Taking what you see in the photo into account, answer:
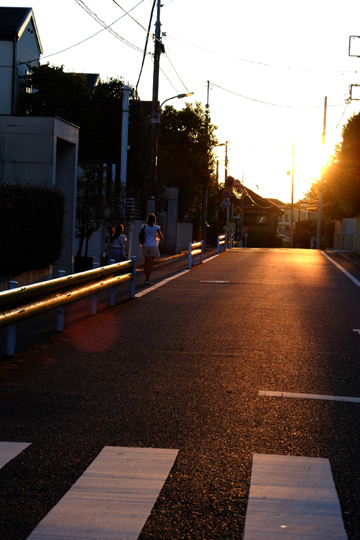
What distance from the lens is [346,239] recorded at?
4925cm

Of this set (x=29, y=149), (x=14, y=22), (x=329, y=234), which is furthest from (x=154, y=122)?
(x=329, y=234)

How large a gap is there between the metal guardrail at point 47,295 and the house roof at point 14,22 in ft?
88.5

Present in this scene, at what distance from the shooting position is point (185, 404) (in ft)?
19.0

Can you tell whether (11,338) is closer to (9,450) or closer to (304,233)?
(9,450)

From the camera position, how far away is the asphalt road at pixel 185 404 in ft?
12.5

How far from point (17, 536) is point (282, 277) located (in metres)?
16.4

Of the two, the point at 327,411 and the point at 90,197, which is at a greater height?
the point at 90,197

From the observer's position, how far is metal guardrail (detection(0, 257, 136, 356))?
7278 mm

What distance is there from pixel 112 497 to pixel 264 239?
263 feet

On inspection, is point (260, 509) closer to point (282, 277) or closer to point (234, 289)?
point (234, 289)

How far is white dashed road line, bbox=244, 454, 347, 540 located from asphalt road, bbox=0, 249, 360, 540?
Result: 70 mm

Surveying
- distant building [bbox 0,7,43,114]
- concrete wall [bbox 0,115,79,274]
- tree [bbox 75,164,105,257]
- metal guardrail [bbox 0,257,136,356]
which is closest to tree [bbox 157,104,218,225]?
distant building [bbox 0,7,43,114]

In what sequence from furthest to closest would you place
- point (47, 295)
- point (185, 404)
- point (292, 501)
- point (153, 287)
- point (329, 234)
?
point (329, 234) < point (153, 287) < point (47, 295) < point (185, 404) < point (292, 501)

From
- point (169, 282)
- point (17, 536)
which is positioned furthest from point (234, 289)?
point (17, 536)
